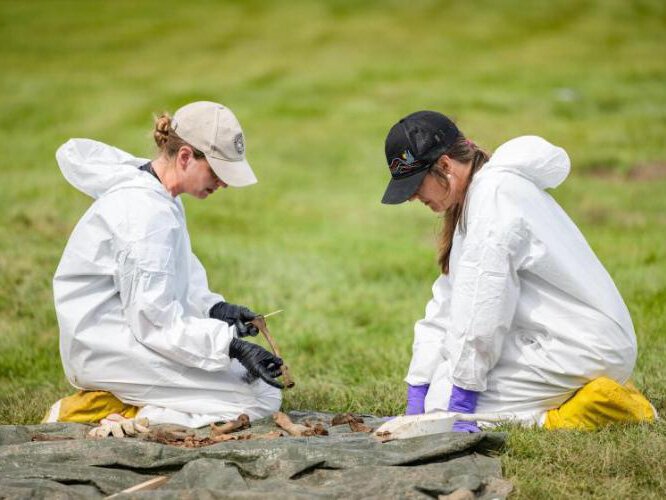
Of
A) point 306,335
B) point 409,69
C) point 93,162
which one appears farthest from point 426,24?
point 93,162

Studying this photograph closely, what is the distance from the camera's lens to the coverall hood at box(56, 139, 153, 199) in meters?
5.05

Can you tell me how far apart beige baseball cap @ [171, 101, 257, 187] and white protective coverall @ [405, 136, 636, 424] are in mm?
1177

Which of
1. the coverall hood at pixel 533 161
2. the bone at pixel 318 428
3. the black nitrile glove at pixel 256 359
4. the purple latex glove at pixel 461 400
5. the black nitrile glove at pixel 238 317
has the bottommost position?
the bone at pixel 318 428

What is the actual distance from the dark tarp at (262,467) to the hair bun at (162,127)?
1.57m

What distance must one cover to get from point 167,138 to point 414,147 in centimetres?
132

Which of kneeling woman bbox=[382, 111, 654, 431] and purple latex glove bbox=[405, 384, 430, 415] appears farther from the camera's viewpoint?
purple latex glove bbox=[405, 384, 430, 415]

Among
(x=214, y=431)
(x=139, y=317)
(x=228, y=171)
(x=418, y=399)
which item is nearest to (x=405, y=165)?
(x=228, y=171)

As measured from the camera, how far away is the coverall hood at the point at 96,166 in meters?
5.05

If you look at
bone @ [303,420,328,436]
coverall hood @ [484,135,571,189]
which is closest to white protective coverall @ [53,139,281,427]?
bone @ [303,420,328,436]

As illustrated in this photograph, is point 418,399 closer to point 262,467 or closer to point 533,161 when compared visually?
point 262,467

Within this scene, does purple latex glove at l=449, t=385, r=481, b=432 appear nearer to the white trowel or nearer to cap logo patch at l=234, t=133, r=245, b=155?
the white trowel

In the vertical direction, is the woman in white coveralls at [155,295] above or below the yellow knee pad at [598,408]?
above

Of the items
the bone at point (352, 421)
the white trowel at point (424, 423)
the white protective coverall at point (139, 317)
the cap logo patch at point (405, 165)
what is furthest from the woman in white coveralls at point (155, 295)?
the cap logo patch at point (405, 165)

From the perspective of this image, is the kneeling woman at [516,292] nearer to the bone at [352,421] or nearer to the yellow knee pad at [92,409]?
the bone at [352,421]
